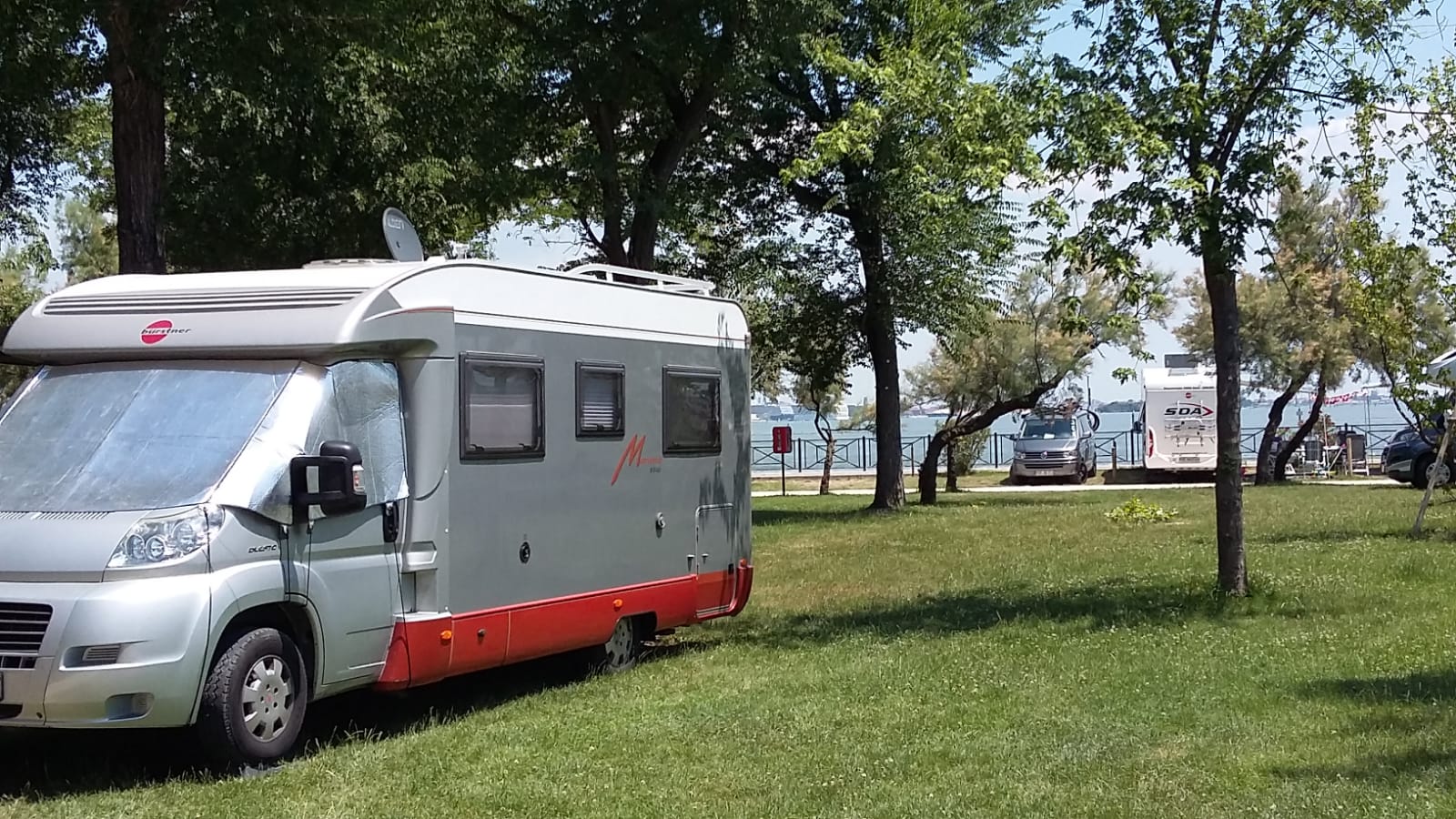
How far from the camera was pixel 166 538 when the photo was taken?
7.19 m

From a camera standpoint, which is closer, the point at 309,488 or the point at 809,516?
the point at 309,488

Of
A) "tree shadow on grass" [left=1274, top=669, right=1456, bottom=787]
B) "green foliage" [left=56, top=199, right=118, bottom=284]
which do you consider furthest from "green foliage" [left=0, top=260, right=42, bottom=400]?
"tree shadow on grass" [left=1274, top=669, right=1456, bottom=787]

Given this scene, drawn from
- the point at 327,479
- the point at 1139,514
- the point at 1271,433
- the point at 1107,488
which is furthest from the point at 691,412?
the point at 1271,433

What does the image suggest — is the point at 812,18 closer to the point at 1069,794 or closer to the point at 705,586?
the point at 705,586

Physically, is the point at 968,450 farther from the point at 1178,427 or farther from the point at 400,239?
the point at 400,239

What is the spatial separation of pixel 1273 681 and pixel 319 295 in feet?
19.5

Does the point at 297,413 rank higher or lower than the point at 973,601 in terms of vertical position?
higher

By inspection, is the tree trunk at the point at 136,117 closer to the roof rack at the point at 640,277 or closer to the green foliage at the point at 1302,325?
the roof rack at the point at 640,277

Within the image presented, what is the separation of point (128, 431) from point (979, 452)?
38.9 meters

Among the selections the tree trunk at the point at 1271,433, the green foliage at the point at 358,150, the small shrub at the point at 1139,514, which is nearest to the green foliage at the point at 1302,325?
the tree trunk at the point at 1271,433

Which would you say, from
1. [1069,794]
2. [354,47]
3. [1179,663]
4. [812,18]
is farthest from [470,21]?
[1069,794]

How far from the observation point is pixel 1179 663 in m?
9.71

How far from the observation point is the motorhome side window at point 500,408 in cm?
896

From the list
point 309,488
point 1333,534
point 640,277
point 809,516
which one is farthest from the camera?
point 809,516
